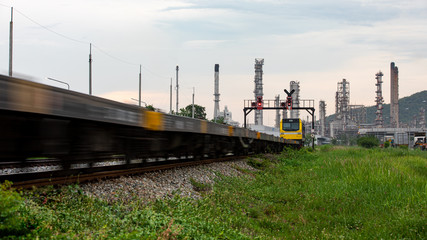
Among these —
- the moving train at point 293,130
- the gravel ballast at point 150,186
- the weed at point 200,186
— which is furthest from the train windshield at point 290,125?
the weed at point 200,186

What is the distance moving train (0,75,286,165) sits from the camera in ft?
17.7

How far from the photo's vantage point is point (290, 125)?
4006 centimetres

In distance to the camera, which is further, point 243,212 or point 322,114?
point 322,114

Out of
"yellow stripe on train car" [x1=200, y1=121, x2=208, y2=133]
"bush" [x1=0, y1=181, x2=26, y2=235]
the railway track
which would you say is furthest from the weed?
"bush" [x1=0, y1=181, x2=26, y2=235]

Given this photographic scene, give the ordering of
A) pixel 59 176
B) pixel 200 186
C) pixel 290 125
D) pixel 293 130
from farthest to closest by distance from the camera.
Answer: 1. pixel 290 125
2. pixel 293 130
3. pixel 200 186
4. pixel 59 176

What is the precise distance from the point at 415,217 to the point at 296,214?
196 cm

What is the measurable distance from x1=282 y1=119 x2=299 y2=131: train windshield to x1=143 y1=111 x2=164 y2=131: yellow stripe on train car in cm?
3125

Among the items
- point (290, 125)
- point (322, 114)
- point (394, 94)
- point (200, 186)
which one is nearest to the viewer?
point (200, 186)

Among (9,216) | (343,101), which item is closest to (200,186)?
(9,216)

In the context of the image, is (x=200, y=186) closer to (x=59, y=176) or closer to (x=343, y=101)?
(x=59, y=176)

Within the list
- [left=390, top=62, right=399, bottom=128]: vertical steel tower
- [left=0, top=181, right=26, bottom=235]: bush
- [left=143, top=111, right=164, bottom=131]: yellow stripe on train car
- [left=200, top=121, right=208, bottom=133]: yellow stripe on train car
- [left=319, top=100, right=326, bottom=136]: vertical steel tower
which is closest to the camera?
[left=0, top=181, right=26, bottom=235]: bush

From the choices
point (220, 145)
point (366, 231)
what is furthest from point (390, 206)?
point (220, 145)

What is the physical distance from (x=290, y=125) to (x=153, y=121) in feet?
105

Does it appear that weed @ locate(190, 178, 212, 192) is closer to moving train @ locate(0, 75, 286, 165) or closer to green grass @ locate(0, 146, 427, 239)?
green grass @ locate(0, 146, 427, 239)
